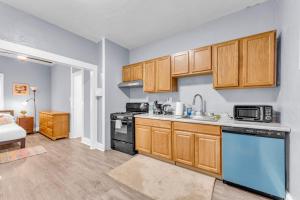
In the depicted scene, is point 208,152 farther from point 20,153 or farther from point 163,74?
point 20,153

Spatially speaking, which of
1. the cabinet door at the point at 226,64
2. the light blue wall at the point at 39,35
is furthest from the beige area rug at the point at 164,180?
the light blue wall at the point at 39,35

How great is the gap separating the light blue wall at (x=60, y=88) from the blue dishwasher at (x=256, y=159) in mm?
5278

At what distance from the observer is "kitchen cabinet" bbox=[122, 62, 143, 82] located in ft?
12.1

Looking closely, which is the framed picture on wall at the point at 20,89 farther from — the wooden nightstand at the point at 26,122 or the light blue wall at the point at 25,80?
the wooden nightstand at the point at 26,122

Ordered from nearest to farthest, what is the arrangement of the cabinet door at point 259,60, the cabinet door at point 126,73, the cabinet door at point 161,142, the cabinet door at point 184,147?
the cabinet door at point 259,60 → the cabinet door at point 184,147 → the cabinet door at point 161,142 → the cabinet door at point 126,73

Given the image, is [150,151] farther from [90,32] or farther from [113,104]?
[90,32]

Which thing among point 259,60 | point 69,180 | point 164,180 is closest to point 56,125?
point 69,180

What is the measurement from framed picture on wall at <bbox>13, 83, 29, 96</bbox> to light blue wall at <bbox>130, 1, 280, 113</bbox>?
5.26 metres

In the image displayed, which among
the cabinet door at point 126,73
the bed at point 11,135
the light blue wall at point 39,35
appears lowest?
the bed at point 11,135

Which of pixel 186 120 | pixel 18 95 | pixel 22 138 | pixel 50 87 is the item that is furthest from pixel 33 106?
pixel 186 120

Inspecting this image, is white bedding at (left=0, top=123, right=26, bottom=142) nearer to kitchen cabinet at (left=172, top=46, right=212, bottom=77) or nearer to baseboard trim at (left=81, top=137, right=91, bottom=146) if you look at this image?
baseboard trim at (left=81, top=137, right=91, bottom=146)

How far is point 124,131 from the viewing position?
11.4 ft

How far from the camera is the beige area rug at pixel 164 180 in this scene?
6.28 feet

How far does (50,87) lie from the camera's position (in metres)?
6.21
